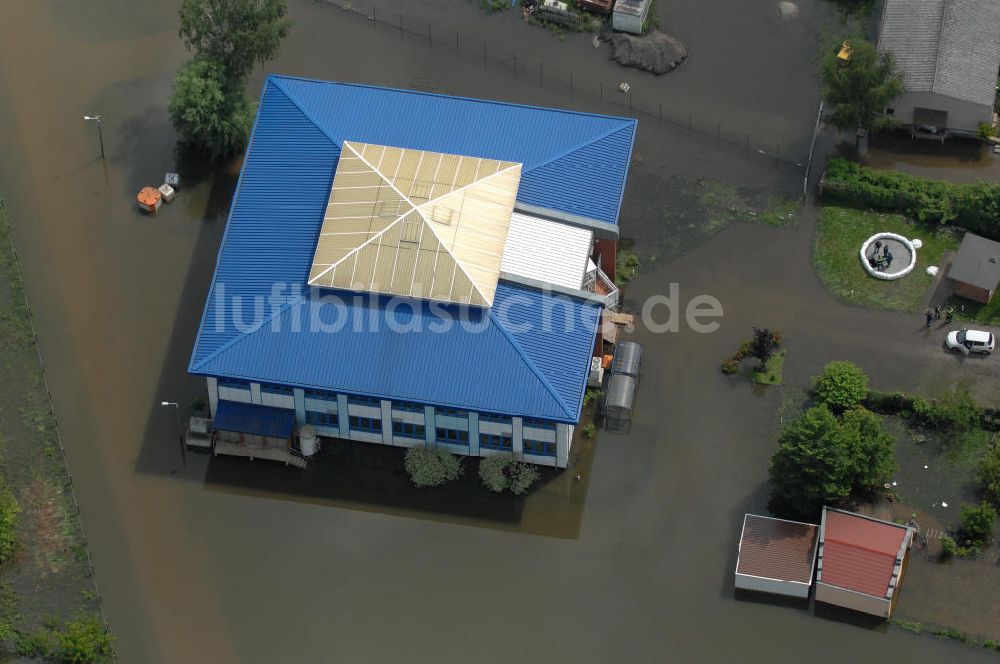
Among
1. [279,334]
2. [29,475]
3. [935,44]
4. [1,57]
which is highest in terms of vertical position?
[935,44]

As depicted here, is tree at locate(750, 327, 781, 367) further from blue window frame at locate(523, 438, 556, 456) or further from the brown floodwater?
blue window frame at locate(523, 438, 556, 456)

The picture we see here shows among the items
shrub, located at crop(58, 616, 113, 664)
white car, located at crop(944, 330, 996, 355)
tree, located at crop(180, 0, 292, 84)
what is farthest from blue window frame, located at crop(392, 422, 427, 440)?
white car, located at crop(944, 330, 996, 355)

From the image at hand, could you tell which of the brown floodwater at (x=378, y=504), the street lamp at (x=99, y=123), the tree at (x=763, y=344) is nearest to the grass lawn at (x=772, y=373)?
the tree at (x=763, y=344)

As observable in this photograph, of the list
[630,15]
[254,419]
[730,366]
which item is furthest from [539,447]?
[630,15]

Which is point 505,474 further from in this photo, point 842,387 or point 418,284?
point 842,387

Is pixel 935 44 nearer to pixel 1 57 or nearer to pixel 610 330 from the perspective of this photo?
pixel 610 330

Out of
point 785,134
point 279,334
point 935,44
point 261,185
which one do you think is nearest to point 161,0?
point 261,185

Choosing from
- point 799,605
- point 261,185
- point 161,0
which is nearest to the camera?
point 799,605
